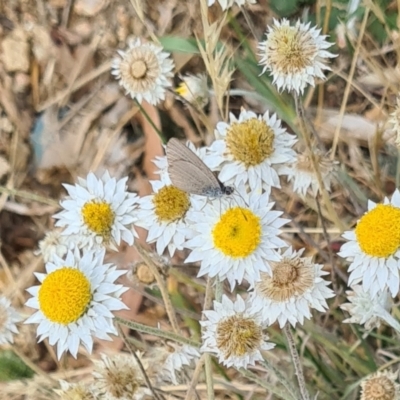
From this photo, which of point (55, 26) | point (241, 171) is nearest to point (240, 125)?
point (241, 171)

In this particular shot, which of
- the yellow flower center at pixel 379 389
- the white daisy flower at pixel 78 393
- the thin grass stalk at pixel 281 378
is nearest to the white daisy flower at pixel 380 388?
the yellow flower center at pixel 379 389

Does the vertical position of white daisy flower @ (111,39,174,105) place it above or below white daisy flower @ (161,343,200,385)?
above

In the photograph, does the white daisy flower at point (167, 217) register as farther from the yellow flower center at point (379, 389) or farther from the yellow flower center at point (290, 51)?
the yellow flower center at point (379, 389)

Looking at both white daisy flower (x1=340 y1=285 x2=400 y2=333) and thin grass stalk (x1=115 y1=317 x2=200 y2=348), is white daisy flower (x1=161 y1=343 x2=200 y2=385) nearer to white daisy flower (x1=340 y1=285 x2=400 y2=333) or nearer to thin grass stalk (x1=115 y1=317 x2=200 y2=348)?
thin grass stalk (x1=115 y1=317 x2=200 y2=348)

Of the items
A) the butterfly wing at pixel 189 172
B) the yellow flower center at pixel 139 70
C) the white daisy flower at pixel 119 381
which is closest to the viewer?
the butterfly wing at pixel 189 172

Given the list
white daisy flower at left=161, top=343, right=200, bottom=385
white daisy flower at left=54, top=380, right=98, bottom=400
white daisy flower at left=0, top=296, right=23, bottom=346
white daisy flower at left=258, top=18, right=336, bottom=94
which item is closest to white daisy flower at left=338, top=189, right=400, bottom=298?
white daisy flower at left=258, top=18, right=336, bottom=94
